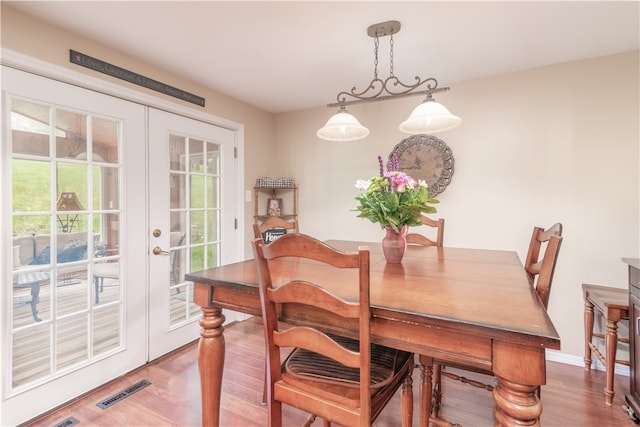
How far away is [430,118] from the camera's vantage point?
160 cm

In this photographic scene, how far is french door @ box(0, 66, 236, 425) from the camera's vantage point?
1.63 meters

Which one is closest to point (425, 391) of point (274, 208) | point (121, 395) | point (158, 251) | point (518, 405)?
point (518, 405)

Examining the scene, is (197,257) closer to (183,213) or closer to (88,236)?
(183,213)

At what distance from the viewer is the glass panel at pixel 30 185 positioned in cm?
161

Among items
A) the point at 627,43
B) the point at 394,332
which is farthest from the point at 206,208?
the point at 627,43

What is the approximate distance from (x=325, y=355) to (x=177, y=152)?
2124mm

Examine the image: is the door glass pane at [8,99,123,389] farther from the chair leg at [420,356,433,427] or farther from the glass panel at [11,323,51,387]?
the chair leg at [420,356,433,427]

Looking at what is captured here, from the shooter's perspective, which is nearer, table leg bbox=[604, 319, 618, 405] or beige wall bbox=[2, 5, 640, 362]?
table leg bbox=[604, 319, 618, 405]

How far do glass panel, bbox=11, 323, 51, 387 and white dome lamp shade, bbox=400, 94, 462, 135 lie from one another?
7.88 feet

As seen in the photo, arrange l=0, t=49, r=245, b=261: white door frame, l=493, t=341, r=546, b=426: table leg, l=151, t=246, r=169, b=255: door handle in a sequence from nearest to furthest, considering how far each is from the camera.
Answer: l=493, t=341, r=546, b=426: table leg, l=0, t=49, r=245, b=261: white door frame, l=151, t=246, r=169, b=255: door handle

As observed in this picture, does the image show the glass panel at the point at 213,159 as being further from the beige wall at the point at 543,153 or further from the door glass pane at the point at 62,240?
the door glass pane at the point at 62,240

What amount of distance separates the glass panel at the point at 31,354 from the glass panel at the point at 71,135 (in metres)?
1.01

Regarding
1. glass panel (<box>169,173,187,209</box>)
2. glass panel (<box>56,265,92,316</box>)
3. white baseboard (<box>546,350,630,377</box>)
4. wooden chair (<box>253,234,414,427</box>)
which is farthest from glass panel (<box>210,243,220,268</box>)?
white baseboard (<box>546,350,630,377</box>)

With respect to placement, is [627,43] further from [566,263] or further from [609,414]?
[609,414]
